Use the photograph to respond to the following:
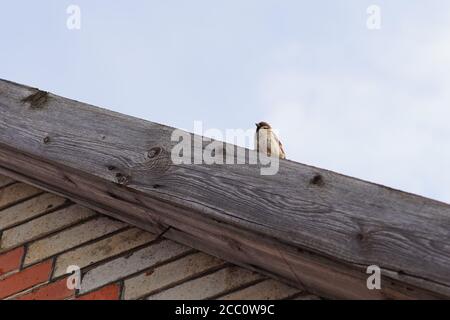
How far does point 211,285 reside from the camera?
2.23 metres

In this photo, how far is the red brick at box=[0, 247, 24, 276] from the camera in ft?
8.32

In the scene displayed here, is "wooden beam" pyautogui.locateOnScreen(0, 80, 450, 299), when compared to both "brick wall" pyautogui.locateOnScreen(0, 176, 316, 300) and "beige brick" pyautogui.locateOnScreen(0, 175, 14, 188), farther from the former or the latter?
"beige brick" pyautogui.locateOnScreen(0, 175, 14, 188)

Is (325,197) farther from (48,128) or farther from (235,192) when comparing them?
(48,128)

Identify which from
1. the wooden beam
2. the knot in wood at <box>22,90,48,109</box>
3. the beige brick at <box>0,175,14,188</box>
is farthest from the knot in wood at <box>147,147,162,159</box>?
the beige brick at <box>0,175,14,188</box>

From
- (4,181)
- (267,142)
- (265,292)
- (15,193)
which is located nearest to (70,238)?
(15,193)

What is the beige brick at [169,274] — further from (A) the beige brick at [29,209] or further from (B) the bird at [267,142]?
(B) the bird at [267,142]

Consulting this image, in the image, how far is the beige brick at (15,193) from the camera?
108 inches

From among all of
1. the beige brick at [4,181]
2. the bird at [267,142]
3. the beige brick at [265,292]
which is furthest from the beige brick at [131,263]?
the bird at [267,142]

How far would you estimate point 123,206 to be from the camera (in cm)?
236

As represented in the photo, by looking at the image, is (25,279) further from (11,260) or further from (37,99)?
(37,99)

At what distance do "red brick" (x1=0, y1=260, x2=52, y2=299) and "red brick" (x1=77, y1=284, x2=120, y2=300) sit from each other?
0.20m

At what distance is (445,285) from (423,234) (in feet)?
0.46

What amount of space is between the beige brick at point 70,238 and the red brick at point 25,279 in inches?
1.4
